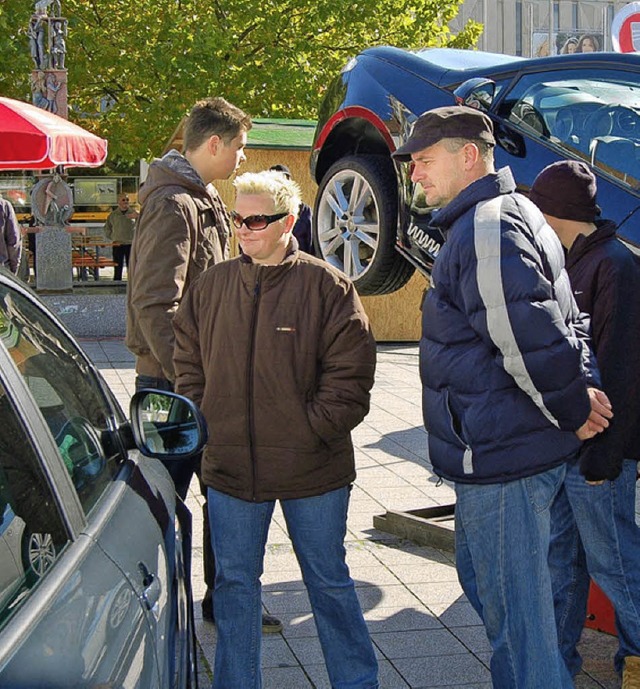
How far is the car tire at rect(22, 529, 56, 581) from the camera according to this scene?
2.06m

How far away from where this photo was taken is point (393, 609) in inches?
204

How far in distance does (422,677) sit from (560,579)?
612mm

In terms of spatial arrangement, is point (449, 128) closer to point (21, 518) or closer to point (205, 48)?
point (21, 518)

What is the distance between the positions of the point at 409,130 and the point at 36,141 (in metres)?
6.65

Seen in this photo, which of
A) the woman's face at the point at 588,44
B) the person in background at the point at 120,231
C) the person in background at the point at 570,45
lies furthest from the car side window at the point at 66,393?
the woman's face at the point at 588,44

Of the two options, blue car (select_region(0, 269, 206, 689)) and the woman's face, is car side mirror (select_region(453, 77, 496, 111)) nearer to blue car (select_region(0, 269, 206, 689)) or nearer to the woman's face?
blue car (select_region(0, 269, 206, 689))

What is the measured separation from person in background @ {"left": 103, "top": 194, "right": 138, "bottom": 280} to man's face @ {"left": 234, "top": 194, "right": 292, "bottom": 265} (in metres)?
20.5

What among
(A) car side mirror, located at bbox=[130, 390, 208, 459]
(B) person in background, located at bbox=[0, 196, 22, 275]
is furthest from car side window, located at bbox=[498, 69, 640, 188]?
(B) person in background, located at bbox=[0, 196, 22, 275]

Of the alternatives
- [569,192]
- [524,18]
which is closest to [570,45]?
[524,18]

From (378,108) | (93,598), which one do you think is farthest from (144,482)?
(378,108)

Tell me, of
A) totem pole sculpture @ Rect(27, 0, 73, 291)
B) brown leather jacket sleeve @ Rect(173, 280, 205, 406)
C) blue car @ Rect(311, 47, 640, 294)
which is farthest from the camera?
totem pole sculpture @ Rect(27, 0, 73, 291)

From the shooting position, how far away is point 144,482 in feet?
10.2

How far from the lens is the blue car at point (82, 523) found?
189cm

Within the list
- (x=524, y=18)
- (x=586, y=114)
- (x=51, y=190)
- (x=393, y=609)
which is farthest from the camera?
(x=524, y=18)
